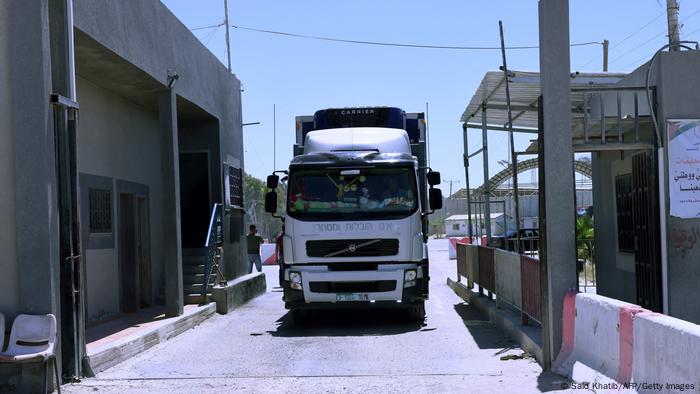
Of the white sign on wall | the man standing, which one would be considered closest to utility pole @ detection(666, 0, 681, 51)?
the white sign on wall

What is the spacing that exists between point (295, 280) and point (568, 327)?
6.12 m

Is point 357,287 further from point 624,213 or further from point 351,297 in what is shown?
point 624,213

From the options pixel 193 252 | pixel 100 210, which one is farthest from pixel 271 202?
pixel 193 252

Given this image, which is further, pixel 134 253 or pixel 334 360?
pixel 134 253

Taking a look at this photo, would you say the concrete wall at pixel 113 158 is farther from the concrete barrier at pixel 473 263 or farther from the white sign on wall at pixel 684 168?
the white sign on wall at pixel 684 168

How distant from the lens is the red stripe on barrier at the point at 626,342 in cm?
632

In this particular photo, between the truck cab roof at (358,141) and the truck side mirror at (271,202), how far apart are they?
3.25 ft

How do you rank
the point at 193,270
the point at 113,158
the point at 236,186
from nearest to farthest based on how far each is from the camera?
the point at 113,158 → the point at 193,270 → the point at 236,186

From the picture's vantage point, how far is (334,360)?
33.7 feet

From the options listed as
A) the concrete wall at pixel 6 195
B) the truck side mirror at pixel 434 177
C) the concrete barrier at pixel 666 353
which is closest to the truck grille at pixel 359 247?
the truck side mirror at pixel 434 177

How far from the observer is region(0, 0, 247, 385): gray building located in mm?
8391

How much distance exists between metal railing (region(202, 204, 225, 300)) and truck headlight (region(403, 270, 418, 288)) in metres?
4.46

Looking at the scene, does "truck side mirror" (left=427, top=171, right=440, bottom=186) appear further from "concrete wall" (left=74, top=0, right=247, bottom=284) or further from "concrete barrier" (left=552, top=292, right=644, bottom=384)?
"concrete barrier" (left=552, top=292, right=644, bottom=384)

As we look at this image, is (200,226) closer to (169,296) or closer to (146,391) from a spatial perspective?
(169,296)
